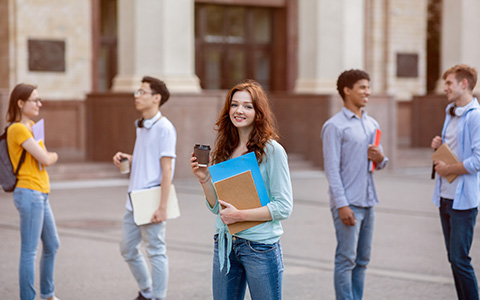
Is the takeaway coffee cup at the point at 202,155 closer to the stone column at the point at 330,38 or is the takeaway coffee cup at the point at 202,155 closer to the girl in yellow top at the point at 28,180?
the girl in yellow top at the point at 28,180

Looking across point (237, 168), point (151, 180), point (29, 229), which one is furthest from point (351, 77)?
point (29, 229)

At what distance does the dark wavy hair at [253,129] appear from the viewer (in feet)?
14.1

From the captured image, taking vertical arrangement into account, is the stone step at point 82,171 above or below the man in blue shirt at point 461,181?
below

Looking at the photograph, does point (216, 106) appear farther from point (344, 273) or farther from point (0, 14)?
point (344, 273)

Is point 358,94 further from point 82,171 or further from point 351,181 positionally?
point 82,171

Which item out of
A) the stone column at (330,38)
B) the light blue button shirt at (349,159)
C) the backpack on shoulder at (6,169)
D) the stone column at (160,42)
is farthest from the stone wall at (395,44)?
the backpack on shoulder at (6,169)

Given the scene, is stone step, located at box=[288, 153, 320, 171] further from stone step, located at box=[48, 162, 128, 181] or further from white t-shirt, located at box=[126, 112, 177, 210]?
white t-shirt, located at box=[126, 112, 177, 210]

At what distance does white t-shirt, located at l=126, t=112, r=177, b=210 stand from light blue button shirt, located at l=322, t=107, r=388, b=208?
1194 millimetres

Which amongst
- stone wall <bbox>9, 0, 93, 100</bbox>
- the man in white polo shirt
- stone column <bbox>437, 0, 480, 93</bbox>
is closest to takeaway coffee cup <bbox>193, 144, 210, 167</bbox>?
the man in white polo shirt

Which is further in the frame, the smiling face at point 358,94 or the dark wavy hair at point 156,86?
the dark wavy hair at point 156,86

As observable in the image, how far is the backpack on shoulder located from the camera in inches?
241

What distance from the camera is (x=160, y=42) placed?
Answer: 1597 cm

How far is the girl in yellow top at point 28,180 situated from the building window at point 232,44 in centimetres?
1418

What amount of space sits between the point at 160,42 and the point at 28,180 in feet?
33.1
